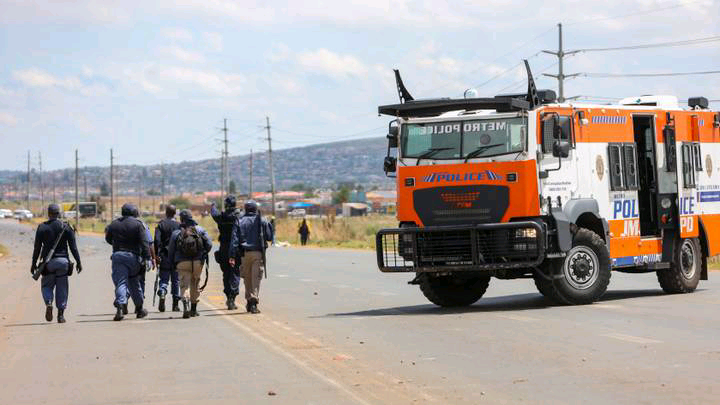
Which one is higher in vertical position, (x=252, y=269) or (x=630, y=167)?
(x=630, y=167)

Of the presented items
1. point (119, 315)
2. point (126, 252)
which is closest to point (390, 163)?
point (126, 252)

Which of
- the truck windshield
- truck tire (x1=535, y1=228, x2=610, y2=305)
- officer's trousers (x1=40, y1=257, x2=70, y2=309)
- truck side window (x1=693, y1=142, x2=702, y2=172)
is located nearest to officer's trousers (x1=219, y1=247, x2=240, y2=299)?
officer's trousers (x1=40, y1=257, x2=70, y2=309)

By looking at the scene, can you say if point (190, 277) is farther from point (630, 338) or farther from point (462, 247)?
point (630, 338)

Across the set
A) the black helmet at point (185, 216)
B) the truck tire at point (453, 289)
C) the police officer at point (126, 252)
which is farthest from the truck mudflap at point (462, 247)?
the police officer at point (126, 252)

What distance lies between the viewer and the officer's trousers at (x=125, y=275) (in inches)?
720

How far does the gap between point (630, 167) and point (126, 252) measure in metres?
8.04

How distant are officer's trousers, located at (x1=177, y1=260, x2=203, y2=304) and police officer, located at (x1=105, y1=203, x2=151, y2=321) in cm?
60

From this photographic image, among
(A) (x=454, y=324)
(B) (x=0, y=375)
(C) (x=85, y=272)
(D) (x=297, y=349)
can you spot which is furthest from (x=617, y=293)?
(C) (x=85, y=272)

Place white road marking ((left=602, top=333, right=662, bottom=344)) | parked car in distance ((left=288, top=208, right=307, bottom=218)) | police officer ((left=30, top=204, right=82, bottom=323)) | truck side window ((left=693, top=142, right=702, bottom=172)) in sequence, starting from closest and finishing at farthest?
white road marking ((left=602, top=333, right=662, bottom=344)) < police officer ((left=30, top=204, right=82, bottom=323)) < truck side window ((left=693, top=142, right=702, bottom=172)) < parked car in distance ((left=288, top=208, right=307, bottom=218))

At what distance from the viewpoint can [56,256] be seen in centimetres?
1811

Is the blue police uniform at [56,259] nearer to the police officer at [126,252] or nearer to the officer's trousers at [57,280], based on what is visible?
the officer's trousers at [57,280]

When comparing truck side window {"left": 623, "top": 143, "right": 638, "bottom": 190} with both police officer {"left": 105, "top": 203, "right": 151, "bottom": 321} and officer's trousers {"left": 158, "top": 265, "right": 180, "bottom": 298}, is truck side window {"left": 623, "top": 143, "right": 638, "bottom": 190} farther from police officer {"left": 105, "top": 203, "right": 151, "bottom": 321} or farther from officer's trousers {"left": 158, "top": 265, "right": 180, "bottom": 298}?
police officer {"left": 105, "top": 203, "right": 151, "bottom": 321}

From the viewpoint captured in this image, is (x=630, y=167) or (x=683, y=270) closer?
(x=630, y=167)

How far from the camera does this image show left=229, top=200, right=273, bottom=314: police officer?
18.8 meters
